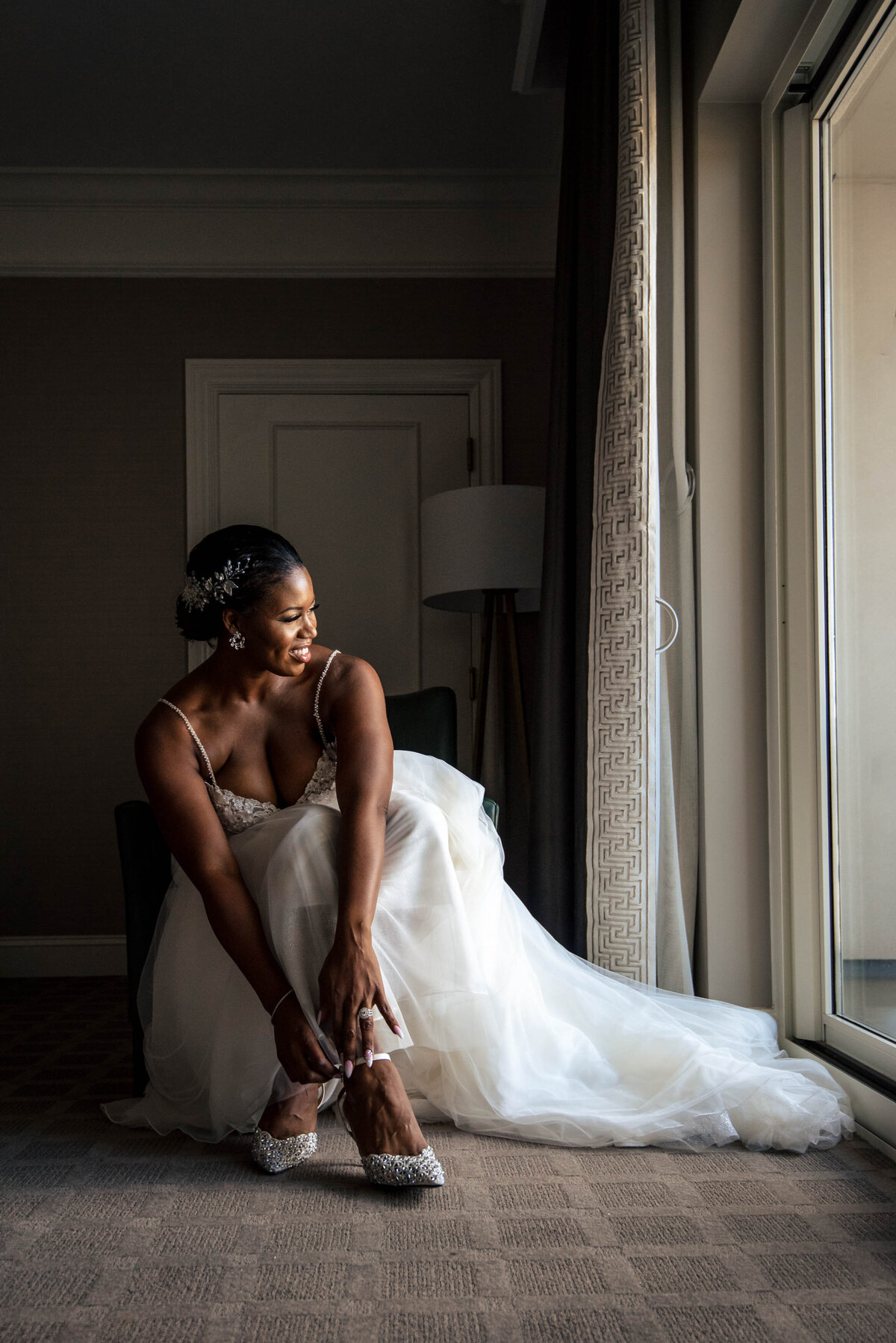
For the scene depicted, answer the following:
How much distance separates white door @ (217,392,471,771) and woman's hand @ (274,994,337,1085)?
2.16 meters

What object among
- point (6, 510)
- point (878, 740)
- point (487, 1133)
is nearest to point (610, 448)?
point (878, 740)

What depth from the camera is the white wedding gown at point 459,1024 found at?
5.41ft

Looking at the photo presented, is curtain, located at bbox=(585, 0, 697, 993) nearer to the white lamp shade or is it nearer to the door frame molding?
the white lamp shade

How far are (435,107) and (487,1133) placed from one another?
Result: 10.1 feet

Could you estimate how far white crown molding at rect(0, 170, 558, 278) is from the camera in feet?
12.0

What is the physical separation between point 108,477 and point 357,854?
8.25 feet

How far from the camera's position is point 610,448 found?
2.11 m

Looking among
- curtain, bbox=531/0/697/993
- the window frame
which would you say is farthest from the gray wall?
the window frame

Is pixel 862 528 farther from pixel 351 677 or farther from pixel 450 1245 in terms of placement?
pixel 450 1245

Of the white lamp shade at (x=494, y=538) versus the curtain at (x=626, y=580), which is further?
the white lamp shade at (x=494, y=538)

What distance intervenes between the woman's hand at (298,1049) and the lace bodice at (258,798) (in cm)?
42

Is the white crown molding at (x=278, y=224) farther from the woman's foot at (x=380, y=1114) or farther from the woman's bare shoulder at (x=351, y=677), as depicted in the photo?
the woman's foot at (x=380, y=1114)

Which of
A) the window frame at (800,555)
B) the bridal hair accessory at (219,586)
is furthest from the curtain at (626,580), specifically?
the bridal hair accessory at (219,586)

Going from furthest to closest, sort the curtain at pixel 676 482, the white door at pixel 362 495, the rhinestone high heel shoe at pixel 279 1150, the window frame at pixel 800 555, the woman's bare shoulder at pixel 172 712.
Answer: the white door at pixel 362 495, the curtain at pixel 676 482, the window frame at pixel 800 555, the woman's bare shoulder at pixel 172 712, the rhinestone high heel shoe at pixel 279 1150
